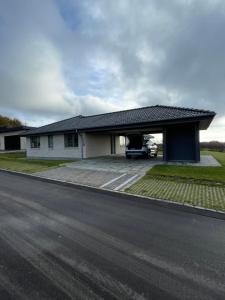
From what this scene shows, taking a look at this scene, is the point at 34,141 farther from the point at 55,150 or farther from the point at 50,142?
the point at 55,150

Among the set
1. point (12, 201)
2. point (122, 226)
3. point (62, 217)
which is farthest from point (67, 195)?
point (122, 226)

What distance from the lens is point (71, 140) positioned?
2027 cm

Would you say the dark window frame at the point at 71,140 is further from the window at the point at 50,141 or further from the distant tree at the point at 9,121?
the distant tree at the point at 9,121

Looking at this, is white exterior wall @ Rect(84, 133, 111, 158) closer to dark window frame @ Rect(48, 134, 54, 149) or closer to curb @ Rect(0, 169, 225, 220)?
dark window frame @ Rect(48, 134, 54, 149)

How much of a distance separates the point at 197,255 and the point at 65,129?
694 inches

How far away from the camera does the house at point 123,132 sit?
14258 millimetres

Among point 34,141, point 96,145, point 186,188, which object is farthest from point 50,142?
point 186,188

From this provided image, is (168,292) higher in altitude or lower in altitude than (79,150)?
lower

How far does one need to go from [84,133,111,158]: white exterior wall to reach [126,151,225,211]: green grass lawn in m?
10.1

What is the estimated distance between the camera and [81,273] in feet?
9.32

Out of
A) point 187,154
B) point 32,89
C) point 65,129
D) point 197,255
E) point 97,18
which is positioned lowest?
point 197,255

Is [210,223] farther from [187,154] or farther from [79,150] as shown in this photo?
[79,150]

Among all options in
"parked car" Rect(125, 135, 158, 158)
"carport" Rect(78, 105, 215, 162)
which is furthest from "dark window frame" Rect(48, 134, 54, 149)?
"carport" Rect(78, 105, 215, 162)

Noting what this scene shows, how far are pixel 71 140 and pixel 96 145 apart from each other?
2.49m
